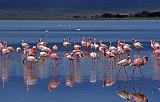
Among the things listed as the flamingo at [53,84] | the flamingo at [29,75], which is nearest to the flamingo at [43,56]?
the flamingo at [29,75]

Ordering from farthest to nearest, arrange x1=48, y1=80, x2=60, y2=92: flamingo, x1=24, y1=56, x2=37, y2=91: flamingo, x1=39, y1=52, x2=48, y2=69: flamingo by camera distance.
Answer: x1=39, y1=52, x2=48, y2=69: flamingo < x1=24, y1=56, x2=37, y2=91: flamingo < x1=48, y1=80, x2=60, y2=92: flamingo

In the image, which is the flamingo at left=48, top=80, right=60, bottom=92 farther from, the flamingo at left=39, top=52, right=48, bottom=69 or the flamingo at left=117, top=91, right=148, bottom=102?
the flamingo at left=39, top=52, right=48, bottom=69

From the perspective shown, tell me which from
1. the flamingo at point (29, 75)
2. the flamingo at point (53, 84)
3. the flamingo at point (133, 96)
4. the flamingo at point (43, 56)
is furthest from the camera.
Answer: the flamingo at point (43, 56)

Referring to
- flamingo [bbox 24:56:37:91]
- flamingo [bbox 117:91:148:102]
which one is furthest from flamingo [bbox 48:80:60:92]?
flamingo [bbox 117:91:148:102]

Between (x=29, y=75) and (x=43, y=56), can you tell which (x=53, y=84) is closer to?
(x=29, y=75)

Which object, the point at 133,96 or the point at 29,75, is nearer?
the point at 133,96

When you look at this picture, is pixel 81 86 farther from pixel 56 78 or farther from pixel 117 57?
pixel 117 57

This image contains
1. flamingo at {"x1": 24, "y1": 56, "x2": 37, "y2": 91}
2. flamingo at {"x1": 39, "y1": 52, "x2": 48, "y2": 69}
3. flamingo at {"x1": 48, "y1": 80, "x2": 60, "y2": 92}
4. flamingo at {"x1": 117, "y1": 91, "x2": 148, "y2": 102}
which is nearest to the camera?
flamingo at {"x1": 117, "y1": 91, "x2": 148, "y2": 102}

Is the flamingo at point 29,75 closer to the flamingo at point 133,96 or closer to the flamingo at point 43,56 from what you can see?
the flamingo at point 43,56

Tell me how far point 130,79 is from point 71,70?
2802 mm

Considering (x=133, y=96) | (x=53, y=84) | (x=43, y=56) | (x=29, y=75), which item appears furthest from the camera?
(x=43, y=56)

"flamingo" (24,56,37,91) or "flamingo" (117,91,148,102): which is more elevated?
"flamingo" (117,91,148,102)

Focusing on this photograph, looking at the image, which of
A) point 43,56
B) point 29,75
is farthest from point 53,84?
point 43,56

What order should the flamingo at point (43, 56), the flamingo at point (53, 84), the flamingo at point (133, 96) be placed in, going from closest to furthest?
1. the flamingo at point (133, 96)
2. the flamingo at point (53, 84)
3. the flamingo at point (43, 56)
